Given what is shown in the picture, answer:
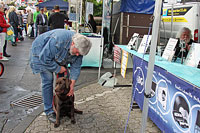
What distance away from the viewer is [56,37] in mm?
2631

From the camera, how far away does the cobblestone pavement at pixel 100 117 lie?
121 inches

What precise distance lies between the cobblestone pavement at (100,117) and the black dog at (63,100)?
148 millimetres

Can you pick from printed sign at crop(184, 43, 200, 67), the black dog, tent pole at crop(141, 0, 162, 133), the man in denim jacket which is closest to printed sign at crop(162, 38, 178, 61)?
printed sign at crop(184, 43, 200, 67)

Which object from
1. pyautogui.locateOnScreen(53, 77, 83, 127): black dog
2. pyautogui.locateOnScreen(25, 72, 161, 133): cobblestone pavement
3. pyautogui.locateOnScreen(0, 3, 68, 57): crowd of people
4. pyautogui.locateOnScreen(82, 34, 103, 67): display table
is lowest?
pyautogui.locateOnScreen(25, 72, 161, 133): cobblestone pavement

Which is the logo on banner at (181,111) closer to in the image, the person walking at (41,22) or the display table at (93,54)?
the display table at (93,54)

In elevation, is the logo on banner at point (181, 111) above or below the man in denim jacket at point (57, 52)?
below

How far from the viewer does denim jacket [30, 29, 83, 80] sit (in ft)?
8.55

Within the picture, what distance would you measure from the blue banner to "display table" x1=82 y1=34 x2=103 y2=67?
3763 mm

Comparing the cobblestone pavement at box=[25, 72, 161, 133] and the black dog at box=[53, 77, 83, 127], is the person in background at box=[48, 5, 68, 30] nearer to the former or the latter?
the cobblestone pavement at box=[25, 72, 161, 133]

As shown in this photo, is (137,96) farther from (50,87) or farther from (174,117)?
(50,87)

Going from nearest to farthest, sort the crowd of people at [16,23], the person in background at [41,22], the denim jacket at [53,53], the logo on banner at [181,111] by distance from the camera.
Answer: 1. the logo on banner at [181,111]
2. the denim jacket at [53,53]
3. the crowd of people at [16,23]
4. the person in background at [41,22]

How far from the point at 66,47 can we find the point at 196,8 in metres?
5.23

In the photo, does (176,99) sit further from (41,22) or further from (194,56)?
(41,22)

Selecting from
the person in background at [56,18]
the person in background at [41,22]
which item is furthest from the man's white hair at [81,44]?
the person in background at [41,22]
